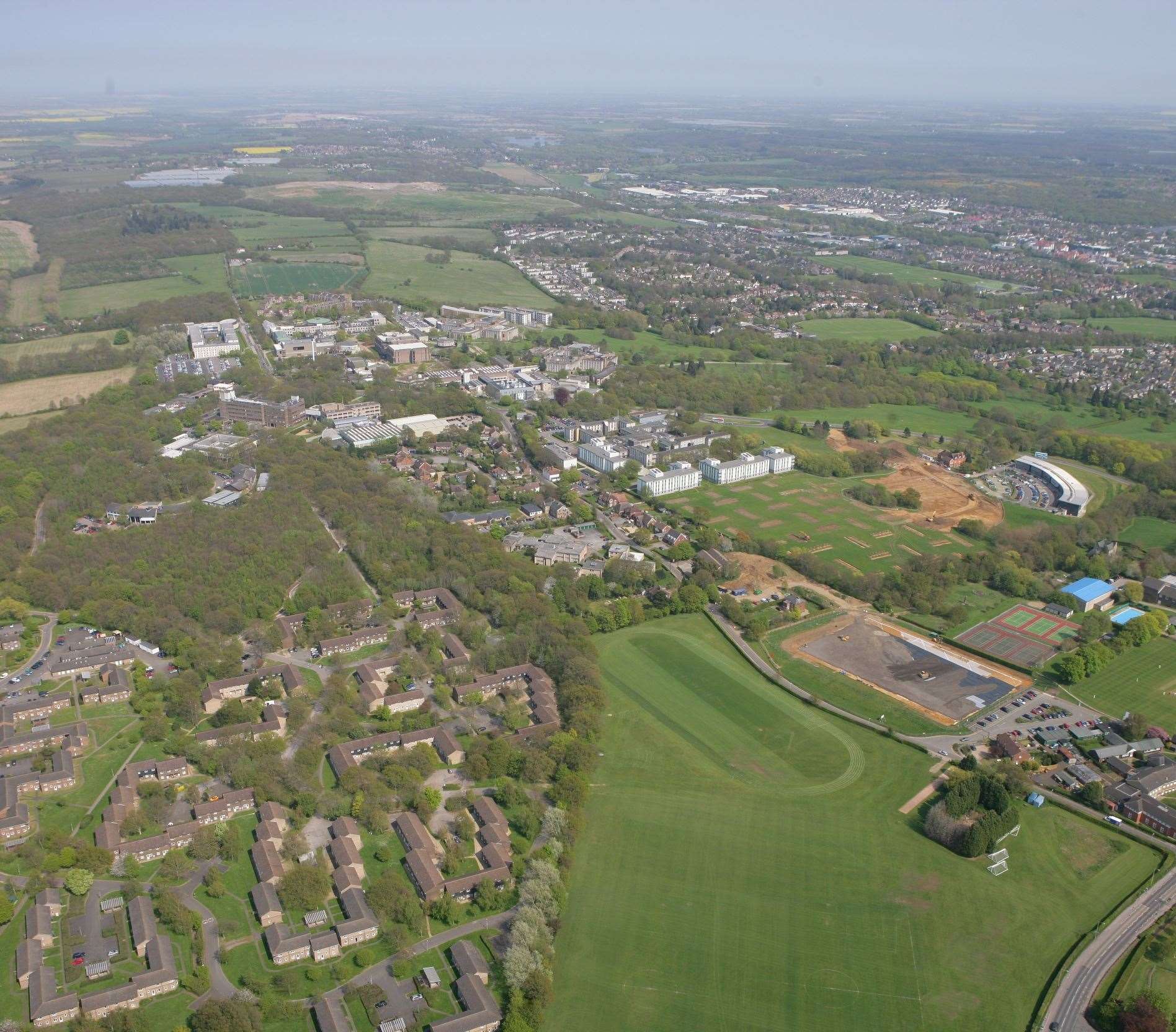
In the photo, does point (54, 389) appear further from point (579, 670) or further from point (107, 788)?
point (579, 670)

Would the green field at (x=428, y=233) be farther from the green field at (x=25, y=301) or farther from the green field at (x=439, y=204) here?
the green field at (x=25, y=301)

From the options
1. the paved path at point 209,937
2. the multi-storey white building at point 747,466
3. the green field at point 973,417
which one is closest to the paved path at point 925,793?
the paved path at point 209,937

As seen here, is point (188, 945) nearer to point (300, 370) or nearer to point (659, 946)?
point (659, 946)

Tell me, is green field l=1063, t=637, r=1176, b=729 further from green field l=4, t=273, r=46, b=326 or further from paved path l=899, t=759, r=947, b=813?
green field l=4, t=273, r=46, b=326

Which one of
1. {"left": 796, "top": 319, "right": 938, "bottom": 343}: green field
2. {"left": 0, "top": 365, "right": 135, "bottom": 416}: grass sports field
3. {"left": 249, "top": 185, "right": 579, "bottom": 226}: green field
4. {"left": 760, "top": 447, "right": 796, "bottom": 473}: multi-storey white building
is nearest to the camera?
{"left": 760, "top": 447, "right": 796, "bottom": 473}: multi-storey white building

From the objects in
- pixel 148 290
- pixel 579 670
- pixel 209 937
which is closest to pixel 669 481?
pixel 579 670

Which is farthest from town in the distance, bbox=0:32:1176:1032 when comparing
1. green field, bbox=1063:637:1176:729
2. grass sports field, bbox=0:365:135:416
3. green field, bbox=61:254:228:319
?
green field, bbox=61:254:228:319

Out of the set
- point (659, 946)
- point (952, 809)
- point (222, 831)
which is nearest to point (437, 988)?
point (659, 946)
